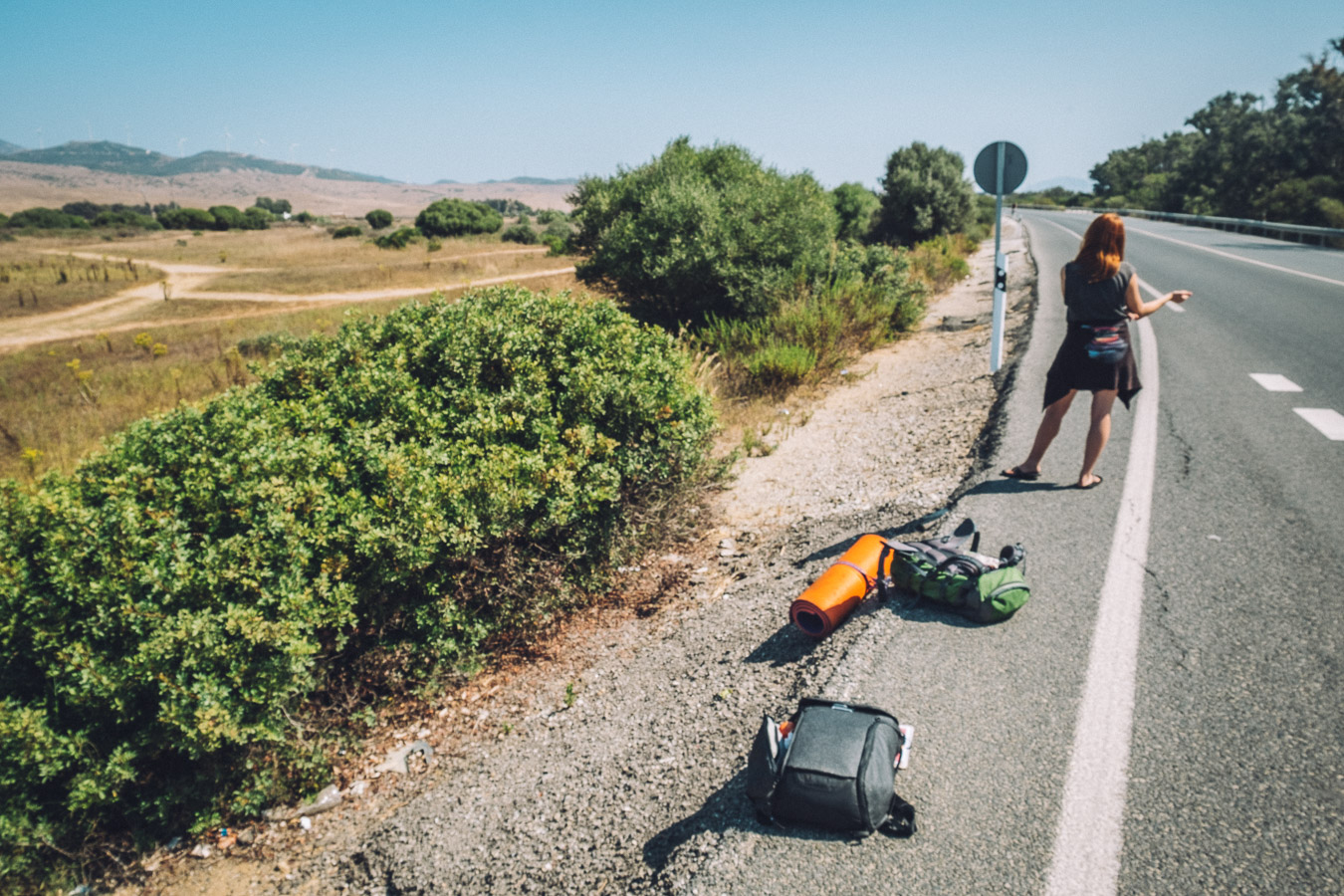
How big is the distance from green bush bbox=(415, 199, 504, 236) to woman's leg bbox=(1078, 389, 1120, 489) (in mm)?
60844

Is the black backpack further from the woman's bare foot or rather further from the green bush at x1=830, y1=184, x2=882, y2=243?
the green bush at x1=830, y1=184, x2=882, y2=243

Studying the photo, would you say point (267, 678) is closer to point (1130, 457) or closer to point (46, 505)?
point (46, 505)

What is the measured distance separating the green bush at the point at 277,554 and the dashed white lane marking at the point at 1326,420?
538 cm

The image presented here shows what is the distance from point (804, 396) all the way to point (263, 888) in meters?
7.86

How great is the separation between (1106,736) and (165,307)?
35696mm

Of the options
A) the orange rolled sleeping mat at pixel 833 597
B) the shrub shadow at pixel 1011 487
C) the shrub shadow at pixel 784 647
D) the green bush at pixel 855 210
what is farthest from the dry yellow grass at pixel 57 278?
the shrub shadow at pixel 1011 487

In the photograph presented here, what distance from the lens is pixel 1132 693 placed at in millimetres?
3027

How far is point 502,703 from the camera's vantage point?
4.21 metres

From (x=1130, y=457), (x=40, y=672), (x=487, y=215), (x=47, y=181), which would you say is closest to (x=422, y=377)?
(x=40, y=672)

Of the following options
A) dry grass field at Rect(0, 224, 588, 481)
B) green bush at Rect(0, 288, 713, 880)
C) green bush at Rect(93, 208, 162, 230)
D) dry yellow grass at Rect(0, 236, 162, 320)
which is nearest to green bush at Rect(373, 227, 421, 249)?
dry grass field at Rect(0, 224, 588, 481)

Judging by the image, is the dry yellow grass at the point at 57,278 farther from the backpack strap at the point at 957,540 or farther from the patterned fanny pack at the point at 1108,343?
the patterned fanny pack at the point at 1108,343

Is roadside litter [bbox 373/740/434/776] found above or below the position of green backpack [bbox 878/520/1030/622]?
below

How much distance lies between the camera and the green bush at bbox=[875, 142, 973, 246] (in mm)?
30656

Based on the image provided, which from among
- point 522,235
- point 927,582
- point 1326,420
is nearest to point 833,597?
point 927,582
